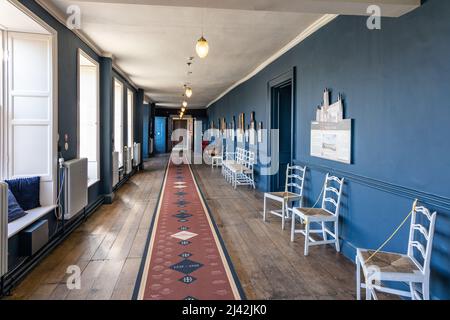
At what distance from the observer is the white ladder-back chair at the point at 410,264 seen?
224 cm

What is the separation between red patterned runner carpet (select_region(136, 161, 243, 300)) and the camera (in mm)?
2775

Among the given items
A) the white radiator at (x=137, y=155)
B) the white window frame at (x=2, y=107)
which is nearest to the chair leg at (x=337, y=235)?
the white window frame at (x=2, y=107)

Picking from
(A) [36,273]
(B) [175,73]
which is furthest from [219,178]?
(A) [36,273]

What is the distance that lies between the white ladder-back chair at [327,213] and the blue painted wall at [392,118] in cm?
10

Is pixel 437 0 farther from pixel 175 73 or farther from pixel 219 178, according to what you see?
pixel 219 178

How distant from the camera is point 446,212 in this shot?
2.38 meters

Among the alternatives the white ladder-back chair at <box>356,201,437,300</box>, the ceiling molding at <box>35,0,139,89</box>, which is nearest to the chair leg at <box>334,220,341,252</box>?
the white ladder-back chair at <box>356,201,437,300</box>

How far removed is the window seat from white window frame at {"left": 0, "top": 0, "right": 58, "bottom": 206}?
0.56 ft

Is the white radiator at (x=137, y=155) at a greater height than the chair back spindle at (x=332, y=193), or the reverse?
the white radiator at (x=137, y=155)

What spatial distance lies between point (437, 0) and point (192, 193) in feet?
18.8

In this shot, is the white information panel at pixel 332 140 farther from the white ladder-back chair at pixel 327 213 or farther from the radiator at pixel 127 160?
the radiator at pixel 127 160

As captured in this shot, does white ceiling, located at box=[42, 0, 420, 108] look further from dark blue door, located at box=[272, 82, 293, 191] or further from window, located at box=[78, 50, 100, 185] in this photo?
dark blue door, located at box=[272, 82, 293, 191]
